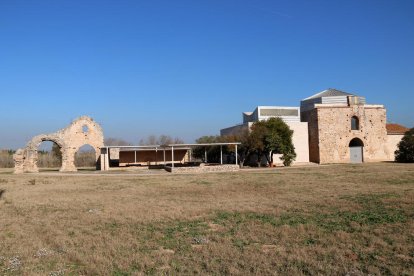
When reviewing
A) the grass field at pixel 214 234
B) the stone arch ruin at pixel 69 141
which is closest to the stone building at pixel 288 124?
the stone arch ruin at pixel 69 141

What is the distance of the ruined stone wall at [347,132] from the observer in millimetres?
42906

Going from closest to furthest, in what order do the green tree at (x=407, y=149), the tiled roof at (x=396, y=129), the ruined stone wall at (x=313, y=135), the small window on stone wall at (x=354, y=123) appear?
the green tree at (x=407, y=149)
the ruined stone wall at (x=313, y=135)
the small window on stone wall at (x=354, y=123)
the tiled roof at (x=396, y=129)

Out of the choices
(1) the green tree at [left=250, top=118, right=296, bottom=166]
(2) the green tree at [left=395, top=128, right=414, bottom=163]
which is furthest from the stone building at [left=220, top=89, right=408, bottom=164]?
(2) the green tree at [left=395, top=128, right=414, bottom=163]

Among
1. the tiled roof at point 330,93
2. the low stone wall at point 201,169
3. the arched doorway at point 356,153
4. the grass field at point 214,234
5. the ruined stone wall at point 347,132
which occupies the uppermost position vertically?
the tiled roof at point 330,93

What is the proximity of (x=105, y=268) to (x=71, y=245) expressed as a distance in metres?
2.11

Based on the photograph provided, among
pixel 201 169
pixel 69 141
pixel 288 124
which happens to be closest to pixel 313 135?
pixel 288 124

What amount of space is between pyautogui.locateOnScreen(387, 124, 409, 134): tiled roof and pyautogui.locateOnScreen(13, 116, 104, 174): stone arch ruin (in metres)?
34.4

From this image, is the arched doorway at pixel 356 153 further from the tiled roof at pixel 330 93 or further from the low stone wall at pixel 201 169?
the low stone wall at pixel 201 169

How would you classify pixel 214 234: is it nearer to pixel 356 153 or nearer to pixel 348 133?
pixel 348 133

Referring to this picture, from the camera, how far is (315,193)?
16141mm

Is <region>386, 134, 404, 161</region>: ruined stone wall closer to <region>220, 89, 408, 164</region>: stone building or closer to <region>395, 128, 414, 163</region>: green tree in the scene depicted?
<region>220, 89, 408, 164</region>: stone building

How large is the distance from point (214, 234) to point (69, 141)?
112 ft

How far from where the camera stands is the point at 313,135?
43.9 metres

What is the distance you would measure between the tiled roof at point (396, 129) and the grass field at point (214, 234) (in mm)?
34287
